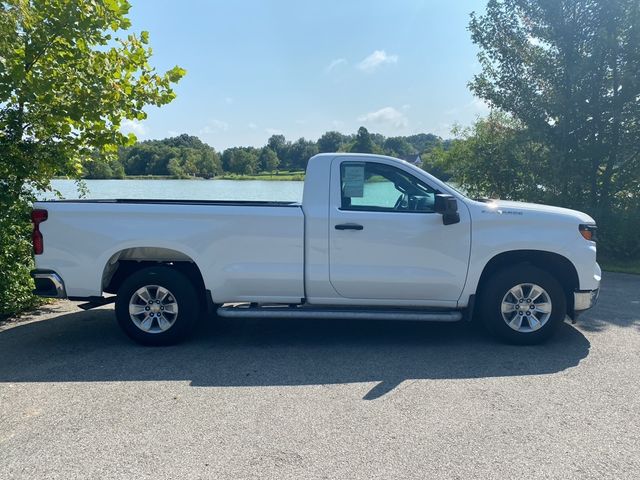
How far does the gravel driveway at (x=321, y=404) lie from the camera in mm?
3154

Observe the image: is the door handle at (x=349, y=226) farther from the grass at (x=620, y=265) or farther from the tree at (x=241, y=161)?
the tree at (x=241, y=161)

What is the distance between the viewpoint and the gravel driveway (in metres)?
3.15

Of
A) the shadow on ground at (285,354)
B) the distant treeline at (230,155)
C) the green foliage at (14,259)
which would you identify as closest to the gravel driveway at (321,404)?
the shadow on ground at (285,354)

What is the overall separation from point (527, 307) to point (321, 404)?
2.59 metres

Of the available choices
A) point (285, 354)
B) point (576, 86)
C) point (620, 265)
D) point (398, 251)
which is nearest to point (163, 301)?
point (285, 354)

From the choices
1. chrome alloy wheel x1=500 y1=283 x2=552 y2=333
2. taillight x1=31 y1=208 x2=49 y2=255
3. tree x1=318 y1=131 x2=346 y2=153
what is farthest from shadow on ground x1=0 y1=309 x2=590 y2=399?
tree x1=318 y1=131 x2=346 y2=153

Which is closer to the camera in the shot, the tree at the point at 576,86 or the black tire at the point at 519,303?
the black tire at the point at 519,303

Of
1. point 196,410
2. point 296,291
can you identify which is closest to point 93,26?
point 296,291

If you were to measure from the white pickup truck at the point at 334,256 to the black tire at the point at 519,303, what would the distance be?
1cm

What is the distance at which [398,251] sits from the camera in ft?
17.1

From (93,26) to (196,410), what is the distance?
4.89 meters

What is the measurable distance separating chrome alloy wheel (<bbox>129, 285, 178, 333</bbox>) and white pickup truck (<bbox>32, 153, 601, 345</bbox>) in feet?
0.04

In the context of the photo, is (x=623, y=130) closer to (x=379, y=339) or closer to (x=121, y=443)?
(x=379, y=339)

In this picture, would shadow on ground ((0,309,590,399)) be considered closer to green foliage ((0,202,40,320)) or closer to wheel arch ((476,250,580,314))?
green foliage ((0,202,40,320))
